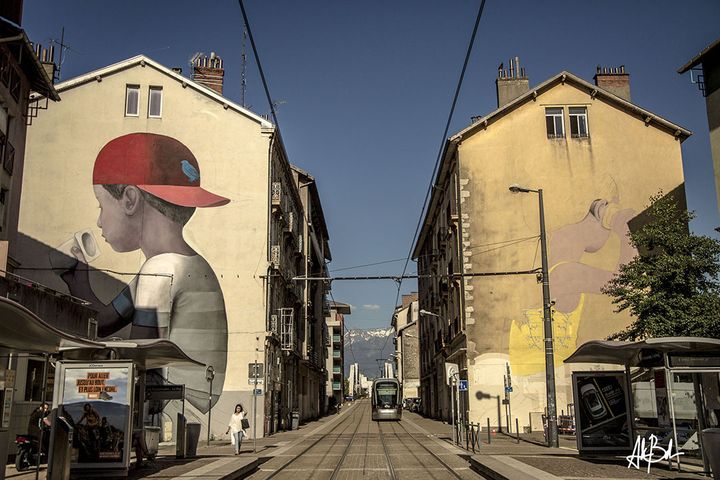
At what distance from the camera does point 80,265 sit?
3325 centimetres

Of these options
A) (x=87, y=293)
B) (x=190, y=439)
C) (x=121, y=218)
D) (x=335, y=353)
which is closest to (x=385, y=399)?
(x=87, y=293)

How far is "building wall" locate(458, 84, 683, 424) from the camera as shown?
3416 centimetres

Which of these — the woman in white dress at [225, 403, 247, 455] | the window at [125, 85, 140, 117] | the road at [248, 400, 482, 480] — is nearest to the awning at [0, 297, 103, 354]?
the road at [248, 400, 482, 480]

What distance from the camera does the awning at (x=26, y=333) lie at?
11047 millimetres

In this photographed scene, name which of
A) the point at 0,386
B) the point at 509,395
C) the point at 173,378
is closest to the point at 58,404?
the point at 0,386

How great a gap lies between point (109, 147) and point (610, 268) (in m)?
24.6

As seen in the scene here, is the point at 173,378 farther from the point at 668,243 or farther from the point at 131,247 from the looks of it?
the point at 668,243

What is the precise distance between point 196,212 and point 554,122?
18430mm

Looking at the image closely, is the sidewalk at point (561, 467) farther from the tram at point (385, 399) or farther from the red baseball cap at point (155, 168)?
the tram at point (385, 399)

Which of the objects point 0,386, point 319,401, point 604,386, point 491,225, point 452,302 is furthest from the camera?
point 319,401

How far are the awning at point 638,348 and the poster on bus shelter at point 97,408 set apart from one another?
11.0 meters

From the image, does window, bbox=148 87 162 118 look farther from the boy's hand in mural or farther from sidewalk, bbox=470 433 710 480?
sidewalk, bbox=470 433 710 480

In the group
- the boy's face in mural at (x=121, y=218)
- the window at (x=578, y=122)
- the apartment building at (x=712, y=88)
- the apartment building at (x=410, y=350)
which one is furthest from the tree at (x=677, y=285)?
the apartment building at (x=410, y=350)

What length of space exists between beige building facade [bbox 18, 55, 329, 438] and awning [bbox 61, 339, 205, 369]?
1394cm
